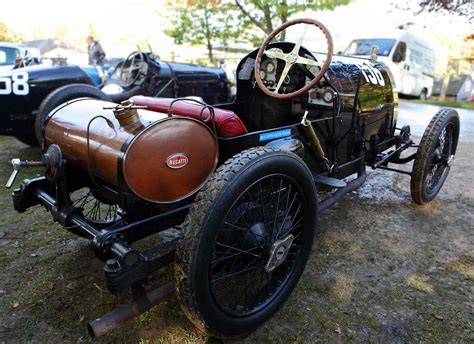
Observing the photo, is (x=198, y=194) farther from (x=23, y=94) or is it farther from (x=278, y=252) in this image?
(x=23, y=94)

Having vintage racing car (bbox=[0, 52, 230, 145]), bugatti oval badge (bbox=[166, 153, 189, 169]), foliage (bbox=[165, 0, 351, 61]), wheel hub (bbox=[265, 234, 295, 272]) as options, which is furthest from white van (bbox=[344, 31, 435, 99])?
bugatti oval badge (bbox=[166, 153, 189, 169])

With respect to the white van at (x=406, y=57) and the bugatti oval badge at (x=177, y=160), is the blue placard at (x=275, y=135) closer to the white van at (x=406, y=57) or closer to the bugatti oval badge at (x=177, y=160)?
the bugatti oval badge at (x=177, y=160)

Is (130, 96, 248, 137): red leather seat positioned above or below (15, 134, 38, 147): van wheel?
above

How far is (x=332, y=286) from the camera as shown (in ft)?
7.98

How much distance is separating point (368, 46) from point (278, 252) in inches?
486

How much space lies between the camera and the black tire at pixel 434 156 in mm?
3461

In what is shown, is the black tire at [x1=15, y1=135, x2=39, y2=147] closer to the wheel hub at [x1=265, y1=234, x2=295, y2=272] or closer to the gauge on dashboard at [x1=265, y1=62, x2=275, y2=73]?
the gauge on dashboard at [x1=265, y1=62, x2=275, y2=73]

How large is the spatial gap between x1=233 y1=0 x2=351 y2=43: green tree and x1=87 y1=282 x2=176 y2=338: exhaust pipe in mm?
13268

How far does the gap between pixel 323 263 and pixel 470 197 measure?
2.37 meters

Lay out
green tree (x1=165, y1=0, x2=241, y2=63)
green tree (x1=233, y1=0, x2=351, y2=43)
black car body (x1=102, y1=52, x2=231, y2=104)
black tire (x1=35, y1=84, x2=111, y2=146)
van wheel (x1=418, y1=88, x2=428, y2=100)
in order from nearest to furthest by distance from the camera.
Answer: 1. black tire (x1=35, y1=84, x2=111, y2=146)
2. black car body (x1=102, y1=52, x2=231, y2=104)
3. green tree (x1=233, y1=0, x2=351, y2=43)
4. green tree (x1=165, y1=0, x2=241, y2=63)
5. van wheel (x1=418, y1=88, x2=428, y2=100)

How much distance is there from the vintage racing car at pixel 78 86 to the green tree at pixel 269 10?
799 centimetres

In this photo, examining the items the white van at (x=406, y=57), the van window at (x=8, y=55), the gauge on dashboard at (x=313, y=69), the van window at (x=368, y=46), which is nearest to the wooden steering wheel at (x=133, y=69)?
the gauge on dashboard at (x=313, y=69)

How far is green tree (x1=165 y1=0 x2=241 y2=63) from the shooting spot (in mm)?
15227

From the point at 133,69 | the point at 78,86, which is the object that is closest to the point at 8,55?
the point at 133,69
